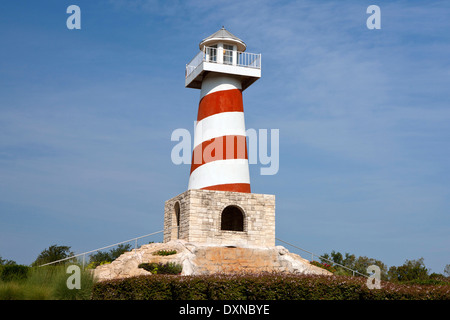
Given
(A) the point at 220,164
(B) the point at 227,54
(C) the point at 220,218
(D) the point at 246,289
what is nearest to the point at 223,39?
(B) the point at 227,54

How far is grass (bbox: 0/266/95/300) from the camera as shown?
12117mm

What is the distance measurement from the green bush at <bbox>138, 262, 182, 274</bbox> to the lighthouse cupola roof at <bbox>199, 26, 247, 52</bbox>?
32.7ft

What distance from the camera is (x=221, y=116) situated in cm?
2314

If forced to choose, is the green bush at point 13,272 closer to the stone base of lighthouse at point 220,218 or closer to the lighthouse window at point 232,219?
the stone base of lighthouse at point 220,218

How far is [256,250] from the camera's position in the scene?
21844 mm

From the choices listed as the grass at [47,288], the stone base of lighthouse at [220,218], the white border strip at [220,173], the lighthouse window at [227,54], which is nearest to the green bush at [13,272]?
the grass at [47,288]

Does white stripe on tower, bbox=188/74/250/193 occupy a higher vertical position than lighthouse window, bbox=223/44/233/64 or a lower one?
lower

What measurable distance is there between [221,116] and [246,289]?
35.6 ft

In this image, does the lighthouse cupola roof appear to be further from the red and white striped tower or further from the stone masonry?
the stone masonry

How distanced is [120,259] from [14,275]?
580cm

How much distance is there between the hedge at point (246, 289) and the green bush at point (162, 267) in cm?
502

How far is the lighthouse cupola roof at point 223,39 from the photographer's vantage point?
23.4 m

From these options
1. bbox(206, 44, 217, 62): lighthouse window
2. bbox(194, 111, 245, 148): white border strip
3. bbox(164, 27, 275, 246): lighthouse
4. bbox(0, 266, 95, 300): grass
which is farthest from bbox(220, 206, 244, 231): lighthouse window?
bbox(0, 266, 95, 300): grass
